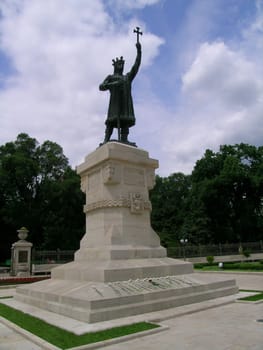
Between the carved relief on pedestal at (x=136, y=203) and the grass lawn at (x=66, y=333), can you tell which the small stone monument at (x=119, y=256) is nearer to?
the carved relief on pedestal at (x=136, y=203)

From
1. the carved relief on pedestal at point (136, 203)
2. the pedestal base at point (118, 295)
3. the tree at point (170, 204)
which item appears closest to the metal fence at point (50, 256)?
the pedestal base at point (118, 295)

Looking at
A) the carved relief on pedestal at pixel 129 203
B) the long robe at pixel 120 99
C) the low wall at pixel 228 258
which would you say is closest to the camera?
the carved relief on pedestal at pixel 129 203

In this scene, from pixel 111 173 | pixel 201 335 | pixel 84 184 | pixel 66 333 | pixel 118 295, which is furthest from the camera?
pixel 84 184

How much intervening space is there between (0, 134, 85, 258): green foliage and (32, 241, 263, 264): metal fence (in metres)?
5.22

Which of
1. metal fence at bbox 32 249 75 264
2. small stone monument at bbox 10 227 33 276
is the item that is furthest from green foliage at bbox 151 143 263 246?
small stone monument at bbox 10 227 33 276

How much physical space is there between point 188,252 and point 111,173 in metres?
25.0

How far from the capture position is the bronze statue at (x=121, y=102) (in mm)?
13633

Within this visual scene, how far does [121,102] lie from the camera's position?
13.9m

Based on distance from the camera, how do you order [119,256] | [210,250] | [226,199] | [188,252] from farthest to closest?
1. [226,199]
2. [210,250]
3. [188,252]
4. [119,256]

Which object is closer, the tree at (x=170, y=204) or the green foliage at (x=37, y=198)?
the green foliage at (x=37, y=198)

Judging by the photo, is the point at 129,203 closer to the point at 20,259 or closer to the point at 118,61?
the point at 118,61

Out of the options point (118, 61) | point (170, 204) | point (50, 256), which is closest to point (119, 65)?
point (118, 61)

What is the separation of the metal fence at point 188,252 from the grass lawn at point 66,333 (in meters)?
20.6

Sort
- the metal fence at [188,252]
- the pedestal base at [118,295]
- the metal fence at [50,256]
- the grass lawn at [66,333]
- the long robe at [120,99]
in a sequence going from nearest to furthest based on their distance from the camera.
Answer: the grass lawn at [66,333] < the pedestal base at [118,295] < the long robe at [120,99] < the metal fence at [50,256] < the metal fence at [188,252]
